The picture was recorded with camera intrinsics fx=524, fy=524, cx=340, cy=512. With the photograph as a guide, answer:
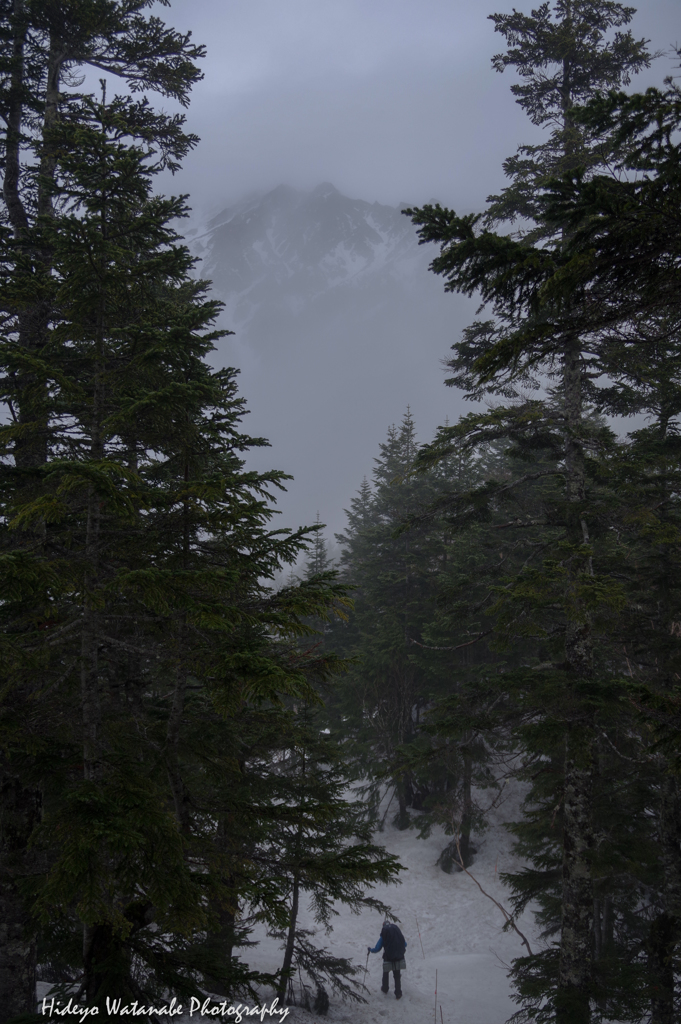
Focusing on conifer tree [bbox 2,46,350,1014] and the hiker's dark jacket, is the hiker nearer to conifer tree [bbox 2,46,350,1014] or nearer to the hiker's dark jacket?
the hiker's dark jacket

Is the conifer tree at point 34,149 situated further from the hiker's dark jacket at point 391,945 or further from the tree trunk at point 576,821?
the hiker's dark jacket at point 391,945

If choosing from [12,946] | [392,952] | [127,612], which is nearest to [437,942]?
[392,952]

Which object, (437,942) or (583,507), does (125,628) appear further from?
(437,942)

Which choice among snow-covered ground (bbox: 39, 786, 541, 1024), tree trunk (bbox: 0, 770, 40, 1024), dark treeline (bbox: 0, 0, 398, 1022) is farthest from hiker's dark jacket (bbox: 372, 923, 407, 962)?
tree trunk (bbox: 0, 770, 40, 1024)

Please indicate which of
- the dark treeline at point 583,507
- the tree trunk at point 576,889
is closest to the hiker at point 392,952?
the dark treeline at point 583,507

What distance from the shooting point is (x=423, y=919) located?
18.8 m

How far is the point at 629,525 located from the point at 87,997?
387 inches

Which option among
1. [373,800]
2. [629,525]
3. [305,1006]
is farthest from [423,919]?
[629,525]

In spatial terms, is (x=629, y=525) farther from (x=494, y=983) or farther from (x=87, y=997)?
(x=494, y=983)

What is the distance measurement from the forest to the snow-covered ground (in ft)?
6.26

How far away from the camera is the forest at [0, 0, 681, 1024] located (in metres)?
4.39

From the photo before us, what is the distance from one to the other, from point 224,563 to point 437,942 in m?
18.3

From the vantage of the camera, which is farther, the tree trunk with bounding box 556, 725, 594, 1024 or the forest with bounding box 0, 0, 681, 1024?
the tree trunk with bounding box 556, 725, 594, 1024

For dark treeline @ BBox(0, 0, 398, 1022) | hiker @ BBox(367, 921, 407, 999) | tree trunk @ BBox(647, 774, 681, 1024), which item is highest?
dark treeline @ BBox(0, 0, 398, 1022)
